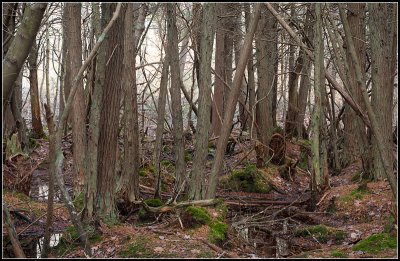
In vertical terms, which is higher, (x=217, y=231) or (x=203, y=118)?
(x=203, y=118)

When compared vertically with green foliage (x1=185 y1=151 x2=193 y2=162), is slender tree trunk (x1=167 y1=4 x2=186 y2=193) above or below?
above

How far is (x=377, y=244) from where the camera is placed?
556cm

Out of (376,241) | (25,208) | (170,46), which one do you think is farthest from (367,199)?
(25,208)

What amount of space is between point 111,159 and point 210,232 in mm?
1725

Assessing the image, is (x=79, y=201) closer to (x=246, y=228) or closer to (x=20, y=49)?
(x=246, y=228)

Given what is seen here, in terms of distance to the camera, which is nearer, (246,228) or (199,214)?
(199,214)

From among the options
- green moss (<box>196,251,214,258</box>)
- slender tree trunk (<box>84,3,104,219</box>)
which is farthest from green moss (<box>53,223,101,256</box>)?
green moss (<box>196,251,214,258</box>)

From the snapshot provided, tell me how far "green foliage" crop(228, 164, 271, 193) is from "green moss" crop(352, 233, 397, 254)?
572 centimetres

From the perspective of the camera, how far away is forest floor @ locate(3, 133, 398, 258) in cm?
582

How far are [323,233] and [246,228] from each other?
47.8 inches

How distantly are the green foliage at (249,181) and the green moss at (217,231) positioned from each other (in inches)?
181

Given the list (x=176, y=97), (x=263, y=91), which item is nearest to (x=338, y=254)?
(x=176, y=97)

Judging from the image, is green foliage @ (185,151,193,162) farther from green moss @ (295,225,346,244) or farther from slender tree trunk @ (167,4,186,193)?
green moss @ (295,225,346,244)

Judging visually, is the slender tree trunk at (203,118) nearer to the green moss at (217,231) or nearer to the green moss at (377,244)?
the green moss at (217,231)
